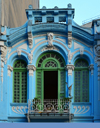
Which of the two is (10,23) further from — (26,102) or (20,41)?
(26,102)

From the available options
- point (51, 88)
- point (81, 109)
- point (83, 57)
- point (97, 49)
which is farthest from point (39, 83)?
point (51, 88)

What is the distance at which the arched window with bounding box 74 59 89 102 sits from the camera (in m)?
18.0

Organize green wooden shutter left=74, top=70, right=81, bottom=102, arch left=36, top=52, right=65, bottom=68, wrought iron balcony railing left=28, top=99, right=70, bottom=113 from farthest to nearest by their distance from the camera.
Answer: arch left=36, top=52, right=65, bottom=68, green wooden shutter left=74, top=70, right=81, bottom=102, wrought iron balcony railing left=28, top=99, right=70, bottom=113

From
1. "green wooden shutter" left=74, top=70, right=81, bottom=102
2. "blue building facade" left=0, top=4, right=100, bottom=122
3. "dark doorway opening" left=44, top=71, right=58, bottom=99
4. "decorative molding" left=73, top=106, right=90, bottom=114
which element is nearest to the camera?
"decorative molding" left=73, top=106, right=90, bottom=114

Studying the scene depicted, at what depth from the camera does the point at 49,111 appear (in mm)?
16859

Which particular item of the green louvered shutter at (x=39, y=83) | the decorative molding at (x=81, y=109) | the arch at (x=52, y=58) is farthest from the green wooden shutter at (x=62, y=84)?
the green louvered shutter at (x=39, y=83)

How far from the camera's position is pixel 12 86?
18.1m

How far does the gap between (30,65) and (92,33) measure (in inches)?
147

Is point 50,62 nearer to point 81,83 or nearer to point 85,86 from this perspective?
point 81,83

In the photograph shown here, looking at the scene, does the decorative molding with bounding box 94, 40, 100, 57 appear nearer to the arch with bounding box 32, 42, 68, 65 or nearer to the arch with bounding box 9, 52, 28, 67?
the arch with bounding box 32, 42, 68, 65

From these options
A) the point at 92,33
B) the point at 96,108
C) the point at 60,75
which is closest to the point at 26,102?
the point at 60,75

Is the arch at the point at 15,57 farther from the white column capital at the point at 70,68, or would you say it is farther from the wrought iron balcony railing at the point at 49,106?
the wrought iron balcony railing at the point at 49,106

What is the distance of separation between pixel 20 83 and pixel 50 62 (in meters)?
1.98

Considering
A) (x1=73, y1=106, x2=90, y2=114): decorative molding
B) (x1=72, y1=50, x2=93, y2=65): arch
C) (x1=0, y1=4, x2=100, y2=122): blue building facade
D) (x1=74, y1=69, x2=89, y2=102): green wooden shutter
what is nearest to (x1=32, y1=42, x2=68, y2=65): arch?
(x1=0, y1=4, x2=100, y2=122): blue building facade
